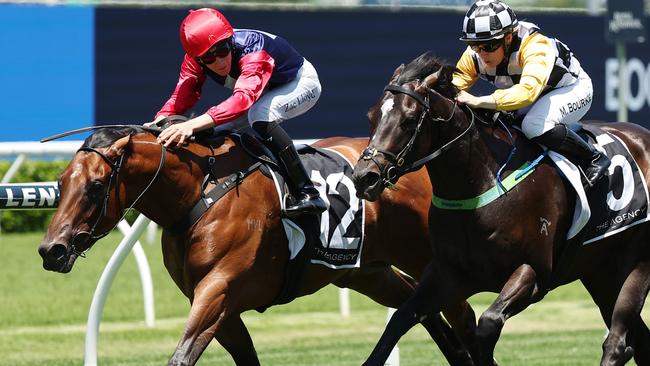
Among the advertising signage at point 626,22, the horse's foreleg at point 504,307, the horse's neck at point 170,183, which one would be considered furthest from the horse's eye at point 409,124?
the advertising signage at point 626,22

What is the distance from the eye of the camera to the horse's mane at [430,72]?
5357mm

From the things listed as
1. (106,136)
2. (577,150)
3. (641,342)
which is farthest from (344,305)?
(106,136)

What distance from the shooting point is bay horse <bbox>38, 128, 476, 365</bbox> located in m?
5.34

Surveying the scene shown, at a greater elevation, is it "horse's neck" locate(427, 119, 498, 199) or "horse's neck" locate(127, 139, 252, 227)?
"horse's neck" locate(427, 119, 498, 199)

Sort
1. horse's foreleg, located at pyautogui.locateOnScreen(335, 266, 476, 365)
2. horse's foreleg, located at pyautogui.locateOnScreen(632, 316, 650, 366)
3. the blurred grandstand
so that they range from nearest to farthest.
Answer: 1. horse's foreleg, located at pyautogui.locateOnScreen(632, 316, 650, 366)
2. horse's foreleg, located at pyautogui.locateOnScreen(335, 266, 476, 365)
3. the blurred grandstand

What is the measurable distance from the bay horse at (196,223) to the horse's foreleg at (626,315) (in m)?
1.25

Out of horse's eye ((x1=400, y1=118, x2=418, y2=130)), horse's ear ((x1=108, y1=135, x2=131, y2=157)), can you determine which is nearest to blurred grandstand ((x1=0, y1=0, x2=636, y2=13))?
horse's ear ((x1=108, y1=135, x2=131, y2=157))

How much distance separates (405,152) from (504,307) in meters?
0.80

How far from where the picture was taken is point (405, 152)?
204 inches

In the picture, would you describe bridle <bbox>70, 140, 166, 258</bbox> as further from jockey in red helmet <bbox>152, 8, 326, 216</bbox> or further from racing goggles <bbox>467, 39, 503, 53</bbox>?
racing goggles <bbox>467, 39, 503, 53</bbox>

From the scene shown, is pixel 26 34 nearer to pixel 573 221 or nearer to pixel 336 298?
pixel 336 298

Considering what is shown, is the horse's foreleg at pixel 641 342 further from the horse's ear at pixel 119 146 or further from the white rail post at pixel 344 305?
the white rail post at pixel 344 305

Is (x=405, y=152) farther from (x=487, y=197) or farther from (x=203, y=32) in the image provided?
(x=203, y=32)

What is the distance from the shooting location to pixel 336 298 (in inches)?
446
